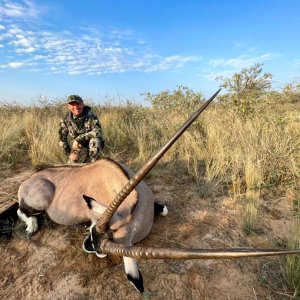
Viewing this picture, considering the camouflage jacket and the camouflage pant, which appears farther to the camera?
the camouflage jacket

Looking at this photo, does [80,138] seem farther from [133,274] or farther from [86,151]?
[133,274]

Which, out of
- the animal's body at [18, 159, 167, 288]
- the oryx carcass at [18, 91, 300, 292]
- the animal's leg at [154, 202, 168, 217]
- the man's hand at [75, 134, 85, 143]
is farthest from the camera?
the man's hand at [75, 134, 85, 143]

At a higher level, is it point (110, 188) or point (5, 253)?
point (110, 188)

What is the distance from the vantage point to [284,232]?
3729 millimetres

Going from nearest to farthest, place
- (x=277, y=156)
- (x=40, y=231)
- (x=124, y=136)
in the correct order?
(x=40, y=231), (x=277, y=156), (x=124, y=136)

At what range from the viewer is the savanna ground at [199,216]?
302 centimetres

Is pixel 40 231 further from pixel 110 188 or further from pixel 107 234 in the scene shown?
pixel 107 234

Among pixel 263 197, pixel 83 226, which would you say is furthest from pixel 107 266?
pixel 263 197

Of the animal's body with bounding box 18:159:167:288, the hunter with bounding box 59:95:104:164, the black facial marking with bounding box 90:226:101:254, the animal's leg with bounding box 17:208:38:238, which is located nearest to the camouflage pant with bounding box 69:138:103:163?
the hunter with bounding box 59:95:104:164

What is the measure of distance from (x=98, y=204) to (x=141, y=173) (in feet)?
4.36

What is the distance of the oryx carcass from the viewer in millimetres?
2721

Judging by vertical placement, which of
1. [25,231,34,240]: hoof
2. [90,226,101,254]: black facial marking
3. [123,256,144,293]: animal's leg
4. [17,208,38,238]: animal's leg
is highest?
[90,226,101,254]: black facial marking

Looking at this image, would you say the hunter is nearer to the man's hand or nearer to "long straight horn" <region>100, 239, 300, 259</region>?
the man's hand

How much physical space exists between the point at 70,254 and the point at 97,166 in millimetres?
1082
